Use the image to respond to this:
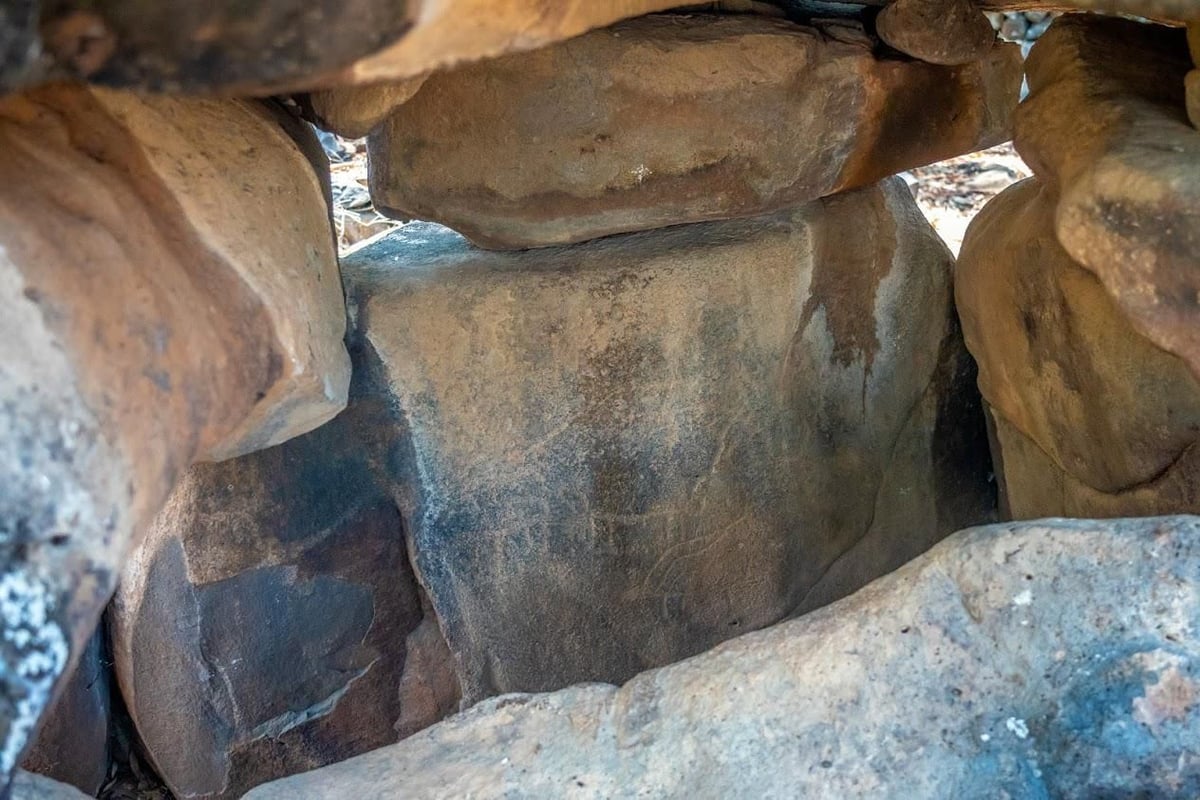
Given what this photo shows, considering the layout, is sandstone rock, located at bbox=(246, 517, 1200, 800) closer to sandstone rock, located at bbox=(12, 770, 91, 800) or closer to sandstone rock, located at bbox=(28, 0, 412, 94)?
sandstone rock, located at bbox=(12, 770, 91, 800)

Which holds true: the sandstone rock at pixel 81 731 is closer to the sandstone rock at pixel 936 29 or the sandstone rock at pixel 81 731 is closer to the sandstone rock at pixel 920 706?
the sandstone rock at pixel 920 706

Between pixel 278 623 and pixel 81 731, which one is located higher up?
pixel 278 623

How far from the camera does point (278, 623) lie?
1795 mm

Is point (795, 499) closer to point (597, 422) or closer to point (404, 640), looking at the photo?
point (597, 422)

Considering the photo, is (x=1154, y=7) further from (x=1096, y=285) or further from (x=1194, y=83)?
(x=1096, y=285)

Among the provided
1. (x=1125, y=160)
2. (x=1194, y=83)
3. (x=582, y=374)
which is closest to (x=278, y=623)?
(x=582, y=374)

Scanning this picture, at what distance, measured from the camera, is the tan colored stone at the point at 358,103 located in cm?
147

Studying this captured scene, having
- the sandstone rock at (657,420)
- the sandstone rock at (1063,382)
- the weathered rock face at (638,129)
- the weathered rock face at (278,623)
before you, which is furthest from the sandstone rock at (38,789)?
the sandstone rock at (1063,382)

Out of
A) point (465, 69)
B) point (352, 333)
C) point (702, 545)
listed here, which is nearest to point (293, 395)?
point (352, 333)

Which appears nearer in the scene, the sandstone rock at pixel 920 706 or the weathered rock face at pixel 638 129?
the sandstone rock at pixel 920 706

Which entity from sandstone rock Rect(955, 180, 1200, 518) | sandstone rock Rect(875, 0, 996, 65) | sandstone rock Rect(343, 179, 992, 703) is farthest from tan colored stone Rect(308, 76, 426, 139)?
sandstone rock Rect(955, 180, 1200, 518)

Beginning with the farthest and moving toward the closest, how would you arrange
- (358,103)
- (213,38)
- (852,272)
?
(852,272) → (358,103) → (213,38)

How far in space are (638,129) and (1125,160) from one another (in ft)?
2.17

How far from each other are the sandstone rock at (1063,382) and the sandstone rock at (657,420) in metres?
0.18
